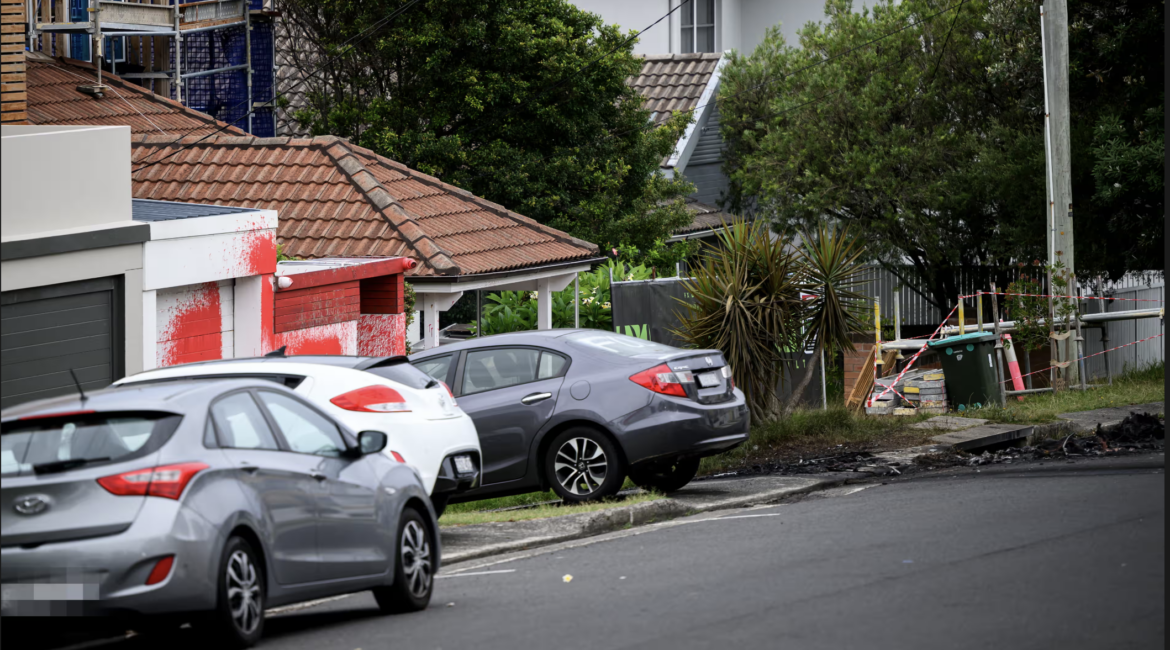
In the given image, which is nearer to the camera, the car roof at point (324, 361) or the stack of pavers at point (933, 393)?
the car roof at point (324, 361)

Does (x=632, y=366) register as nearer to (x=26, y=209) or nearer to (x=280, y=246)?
(x=26, y=209)

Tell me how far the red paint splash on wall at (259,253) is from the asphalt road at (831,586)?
5.57m

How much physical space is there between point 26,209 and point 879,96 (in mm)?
20109

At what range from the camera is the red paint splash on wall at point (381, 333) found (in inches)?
691

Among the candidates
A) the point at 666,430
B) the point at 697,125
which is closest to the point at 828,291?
the point at 666,430

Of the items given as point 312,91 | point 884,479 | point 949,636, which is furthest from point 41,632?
point 312,91

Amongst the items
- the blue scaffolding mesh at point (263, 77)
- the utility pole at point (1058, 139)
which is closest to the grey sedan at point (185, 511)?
the utility pole at point (1058, 139)

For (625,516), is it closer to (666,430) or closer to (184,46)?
(666,430)

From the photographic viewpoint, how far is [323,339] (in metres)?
16.5

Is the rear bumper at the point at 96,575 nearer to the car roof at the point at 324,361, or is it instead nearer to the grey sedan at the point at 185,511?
the grey sedan at the point at 185,511

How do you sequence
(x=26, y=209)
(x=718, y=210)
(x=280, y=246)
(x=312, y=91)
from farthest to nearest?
1. (x=718, y=210)
2. (x=312, y=91)
3. (x=280, y=246)
4. (x=26, y=209)

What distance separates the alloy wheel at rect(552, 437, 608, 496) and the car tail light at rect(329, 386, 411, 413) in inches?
94.0

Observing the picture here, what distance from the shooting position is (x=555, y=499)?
1376cm

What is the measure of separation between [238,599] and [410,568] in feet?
5.33
